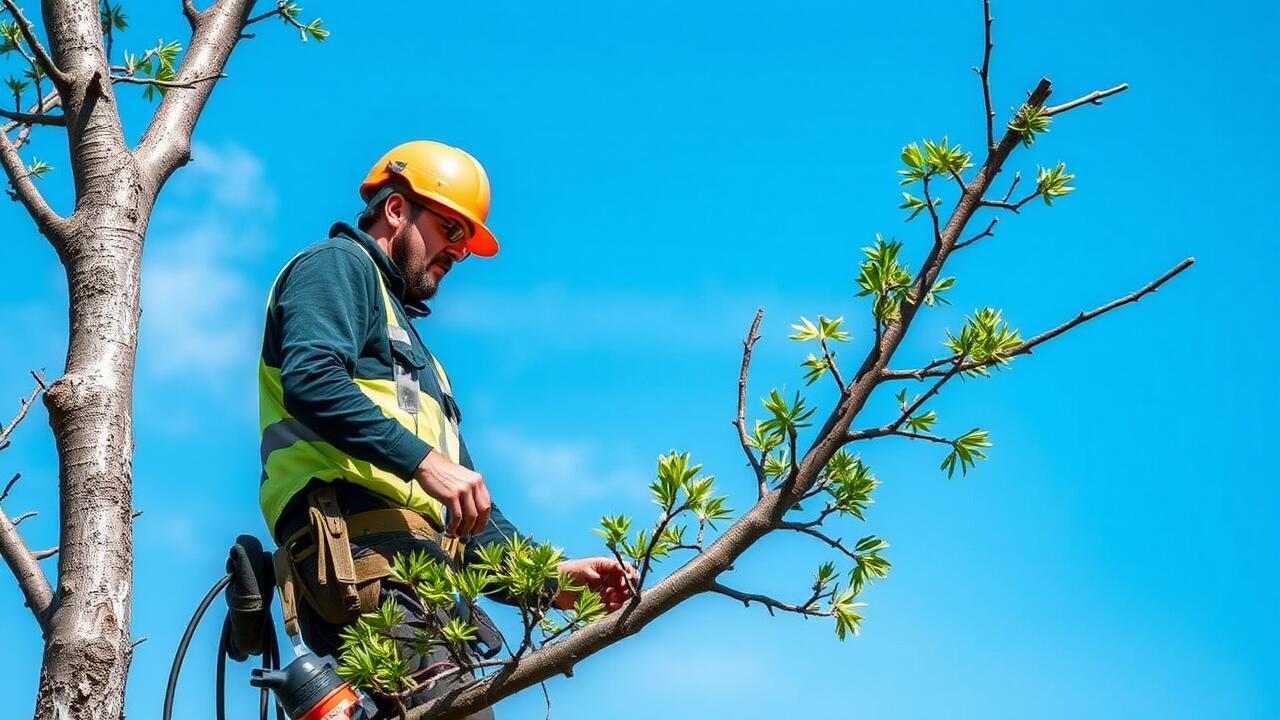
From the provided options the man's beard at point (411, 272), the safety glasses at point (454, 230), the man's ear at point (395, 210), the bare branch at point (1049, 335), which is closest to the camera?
the bare branch at point (1049, 335)

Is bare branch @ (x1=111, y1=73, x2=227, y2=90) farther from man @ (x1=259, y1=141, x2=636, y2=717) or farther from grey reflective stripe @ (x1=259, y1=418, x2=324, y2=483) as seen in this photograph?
grey reflective stripe @ (x1=259, y1=418, x2=324, y2=483)

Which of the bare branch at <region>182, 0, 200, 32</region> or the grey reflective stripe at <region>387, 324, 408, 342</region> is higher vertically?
the bare branch at <region>182, 0, 200, 32</region>

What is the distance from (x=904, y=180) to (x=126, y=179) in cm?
246

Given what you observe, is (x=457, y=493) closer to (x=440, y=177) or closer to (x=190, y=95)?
(x=440, y=177)

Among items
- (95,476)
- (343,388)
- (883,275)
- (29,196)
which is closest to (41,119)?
(29,196)

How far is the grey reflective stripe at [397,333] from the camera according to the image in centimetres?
424

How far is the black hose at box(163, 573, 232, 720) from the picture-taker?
4.21 meters

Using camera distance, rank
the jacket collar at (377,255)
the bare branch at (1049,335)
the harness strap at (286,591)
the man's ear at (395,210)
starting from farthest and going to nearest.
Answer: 1. the man's ear at (395,210)
2. the jacket collar at (377,255)
3. the harness strap at (286,591)
4. the bare branch at (1049,335)

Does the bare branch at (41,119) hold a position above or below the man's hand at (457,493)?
above

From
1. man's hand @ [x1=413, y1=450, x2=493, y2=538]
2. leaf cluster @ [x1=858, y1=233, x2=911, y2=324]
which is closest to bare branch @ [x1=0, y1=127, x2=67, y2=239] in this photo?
man's hand @ [x1=413, y1=450, x2=493, y2=538]

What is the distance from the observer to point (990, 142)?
320 centimetres

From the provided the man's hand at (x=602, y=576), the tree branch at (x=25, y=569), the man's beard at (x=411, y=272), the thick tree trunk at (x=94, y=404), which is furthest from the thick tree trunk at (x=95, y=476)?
the man's hand at (x=602, y=576)

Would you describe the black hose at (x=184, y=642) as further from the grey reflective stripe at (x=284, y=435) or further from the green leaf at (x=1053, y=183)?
the green leaf at (x=1053, y=183)

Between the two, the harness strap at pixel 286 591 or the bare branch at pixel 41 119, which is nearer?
the harness strap at pixel 286 591
